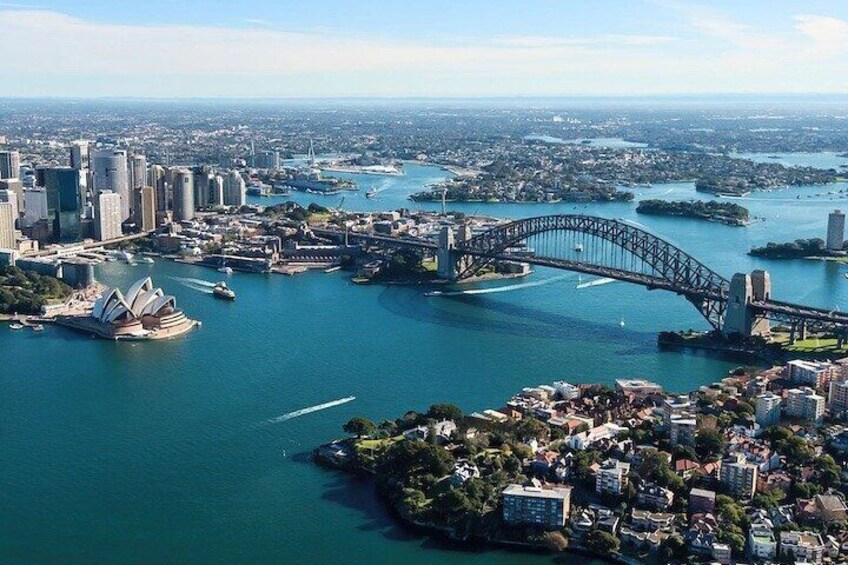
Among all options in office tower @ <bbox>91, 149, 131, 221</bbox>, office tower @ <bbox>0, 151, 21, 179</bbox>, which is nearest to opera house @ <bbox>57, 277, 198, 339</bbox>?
office tower @ <bbox>91, 149, 131, 221</bbox>

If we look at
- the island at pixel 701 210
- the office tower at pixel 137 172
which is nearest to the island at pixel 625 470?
the island at pixel 701 210

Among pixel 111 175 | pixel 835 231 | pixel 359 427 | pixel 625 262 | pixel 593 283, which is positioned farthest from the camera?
pixel 111 175

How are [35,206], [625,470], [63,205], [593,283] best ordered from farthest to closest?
[35,206] < [63,205] < [593,283] < [625,470]

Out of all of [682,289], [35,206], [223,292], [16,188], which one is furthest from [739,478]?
[16,188]

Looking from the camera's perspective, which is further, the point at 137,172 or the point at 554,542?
the point at 137,172

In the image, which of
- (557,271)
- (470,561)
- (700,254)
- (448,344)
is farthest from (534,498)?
(700,254)

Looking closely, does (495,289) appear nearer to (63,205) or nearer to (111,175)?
(63,205)

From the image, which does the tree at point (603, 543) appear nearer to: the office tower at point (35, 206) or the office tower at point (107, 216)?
the office tower at point (107, 216)

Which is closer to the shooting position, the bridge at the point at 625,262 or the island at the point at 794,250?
the bridge at the point at 625,262
